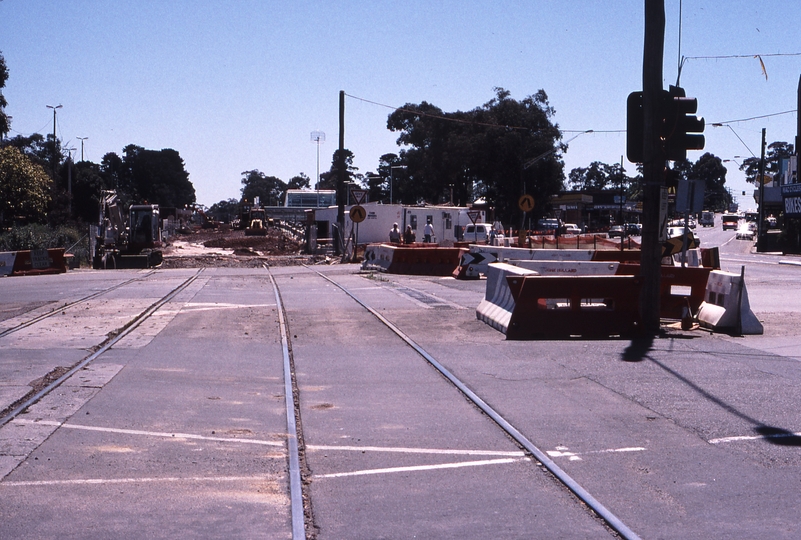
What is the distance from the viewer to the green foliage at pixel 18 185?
151 feet

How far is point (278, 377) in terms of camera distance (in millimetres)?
9953

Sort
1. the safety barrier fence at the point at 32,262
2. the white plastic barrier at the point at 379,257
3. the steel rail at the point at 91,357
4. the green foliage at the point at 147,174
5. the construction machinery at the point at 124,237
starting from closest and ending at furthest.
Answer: the steel rail at the point at 91,357 → the white plastic barrier at the point at 379,257 → the safety barrier fence at the point at 32,262 → the construction machinery at the point at 124,237 → the green foliage at the point at 147,174

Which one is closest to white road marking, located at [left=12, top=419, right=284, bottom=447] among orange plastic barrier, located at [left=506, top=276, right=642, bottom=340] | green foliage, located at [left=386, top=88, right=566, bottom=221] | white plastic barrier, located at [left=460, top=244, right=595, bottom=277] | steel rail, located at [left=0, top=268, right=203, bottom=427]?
steel rail, located at [left=0, top=268, right=203, bottom=427]

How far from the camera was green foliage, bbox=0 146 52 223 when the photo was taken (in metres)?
45.9

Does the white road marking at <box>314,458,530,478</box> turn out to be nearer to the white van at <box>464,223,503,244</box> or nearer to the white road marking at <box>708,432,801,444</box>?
the white road marking at <box>708,432,801,444</box>

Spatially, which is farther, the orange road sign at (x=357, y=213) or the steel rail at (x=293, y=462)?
the orange road sign at (x=357, y=213)

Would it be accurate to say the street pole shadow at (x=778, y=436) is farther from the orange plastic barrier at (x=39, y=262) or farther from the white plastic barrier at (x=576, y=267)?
the orange plastic barrier at (x=39, y=262)

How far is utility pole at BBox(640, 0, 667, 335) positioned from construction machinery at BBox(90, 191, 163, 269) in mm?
29079

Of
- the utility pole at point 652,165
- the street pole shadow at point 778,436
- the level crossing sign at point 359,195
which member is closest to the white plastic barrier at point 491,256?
the level crossing sign at point 359,195

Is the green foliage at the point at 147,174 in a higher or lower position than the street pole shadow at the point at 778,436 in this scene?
higher

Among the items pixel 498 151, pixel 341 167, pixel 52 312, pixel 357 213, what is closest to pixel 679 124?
pixel 52 312

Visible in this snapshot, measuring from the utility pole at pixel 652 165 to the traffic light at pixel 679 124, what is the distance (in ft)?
0.52

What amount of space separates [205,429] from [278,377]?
2.57 metres

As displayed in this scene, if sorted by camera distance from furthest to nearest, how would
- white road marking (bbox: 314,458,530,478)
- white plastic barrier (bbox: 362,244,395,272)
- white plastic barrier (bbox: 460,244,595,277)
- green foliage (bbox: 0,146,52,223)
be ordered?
1. green foliage (bbox: 0,146,52,223)
2. white plastic barrier (bbox: 362,244,395,272)
3. white plastic barrier (bbox: 460,244,595,277)
4. white road marking (bbox: 314,458,530,478)
